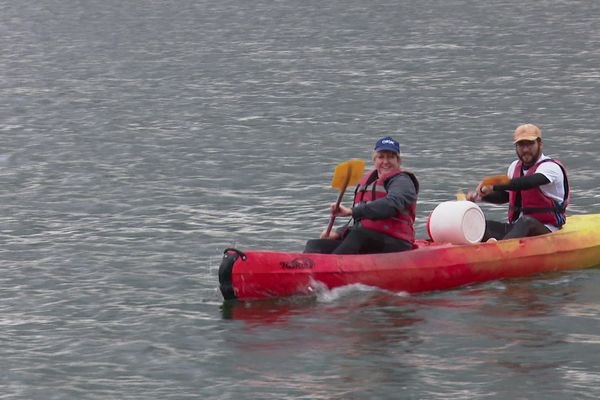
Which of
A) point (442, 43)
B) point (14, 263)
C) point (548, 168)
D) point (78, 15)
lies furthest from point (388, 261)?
point (78, 15)

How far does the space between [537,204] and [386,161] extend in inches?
84.6

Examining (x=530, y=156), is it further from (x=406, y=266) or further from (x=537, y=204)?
(x=406, y=266)

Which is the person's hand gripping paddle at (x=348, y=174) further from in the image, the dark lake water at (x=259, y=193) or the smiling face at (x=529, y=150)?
the smiling face at (x=529, y=150)

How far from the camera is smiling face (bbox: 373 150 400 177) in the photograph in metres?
15.3

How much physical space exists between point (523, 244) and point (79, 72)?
84.7ft

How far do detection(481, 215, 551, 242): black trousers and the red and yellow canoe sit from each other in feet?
0.48

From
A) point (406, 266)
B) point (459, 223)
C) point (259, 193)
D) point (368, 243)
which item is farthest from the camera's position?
point (259, 193)

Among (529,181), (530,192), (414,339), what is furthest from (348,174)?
(414,339)

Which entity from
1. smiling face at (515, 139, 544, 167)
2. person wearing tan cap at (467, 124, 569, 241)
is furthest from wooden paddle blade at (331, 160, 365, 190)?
smiling face at (515, 139, 544, 167)

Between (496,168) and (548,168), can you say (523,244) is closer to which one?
(548,168)

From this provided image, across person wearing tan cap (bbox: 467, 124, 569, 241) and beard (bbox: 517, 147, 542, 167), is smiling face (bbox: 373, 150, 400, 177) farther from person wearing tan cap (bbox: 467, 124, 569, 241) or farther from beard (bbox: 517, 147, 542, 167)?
beard (bbox: 517, 147, 542, 167)

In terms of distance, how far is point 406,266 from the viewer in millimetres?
15234

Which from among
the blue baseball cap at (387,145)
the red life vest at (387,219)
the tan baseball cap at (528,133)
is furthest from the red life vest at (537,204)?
the blue baseball cap at (387,145)

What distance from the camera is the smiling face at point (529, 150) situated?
52.2 ft
